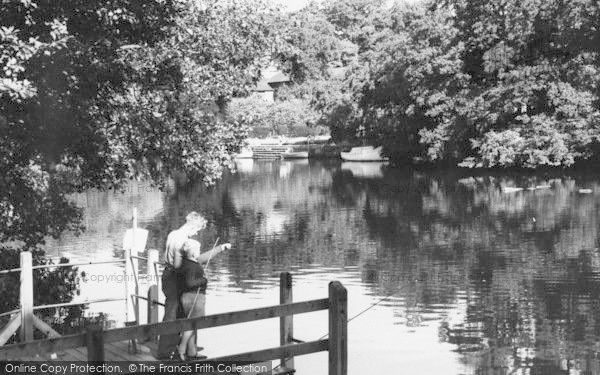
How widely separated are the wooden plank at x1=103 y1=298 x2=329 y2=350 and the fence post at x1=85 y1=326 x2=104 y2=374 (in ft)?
0.59

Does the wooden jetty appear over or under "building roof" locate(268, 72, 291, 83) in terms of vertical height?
under

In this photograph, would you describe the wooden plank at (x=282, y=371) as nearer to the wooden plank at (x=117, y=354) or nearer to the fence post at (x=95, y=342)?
the wooden plank at (x=117, y=354)

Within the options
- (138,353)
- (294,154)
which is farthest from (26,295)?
(294,154)

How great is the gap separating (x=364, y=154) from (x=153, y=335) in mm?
76568

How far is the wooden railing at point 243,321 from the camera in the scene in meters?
7.25

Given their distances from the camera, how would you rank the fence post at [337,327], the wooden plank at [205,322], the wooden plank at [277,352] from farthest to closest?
the fence post at [337,327] → the wooden plank at [277,352] → the wooden plank at [205,322]

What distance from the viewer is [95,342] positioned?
7219 millimetres

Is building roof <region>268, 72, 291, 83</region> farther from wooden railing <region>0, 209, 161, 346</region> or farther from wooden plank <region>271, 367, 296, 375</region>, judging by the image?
wooden plank <region>271, 367, 296, 375</region>

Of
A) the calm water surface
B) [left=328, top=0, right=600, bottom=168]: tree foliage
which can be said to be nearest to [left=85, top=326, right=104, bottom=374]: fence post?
the calm water surface

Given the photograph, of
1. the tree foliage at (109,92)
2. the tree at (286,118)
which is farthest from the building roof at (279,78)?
the tree foliage at (109,92)

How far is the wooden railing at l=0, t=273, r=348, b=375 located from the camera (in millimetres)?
7250

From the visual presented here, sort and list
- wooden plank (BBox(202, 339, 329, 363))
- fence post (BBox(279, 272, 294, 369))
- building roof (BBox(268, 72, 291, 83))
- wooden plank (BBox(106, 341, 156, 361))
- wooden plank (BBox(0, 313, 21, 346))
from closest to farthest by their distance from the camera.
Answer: wooden plank (BBox(202, 339, 329, 363)) → wooden plank (BBox(0, 313, 21, 346)) → wooden plank (BBox(106, 341, 156, 361)) → fence post (BBox(279, 272, 294, 369)) → building roof (BBox(268, 72, 291, 83))

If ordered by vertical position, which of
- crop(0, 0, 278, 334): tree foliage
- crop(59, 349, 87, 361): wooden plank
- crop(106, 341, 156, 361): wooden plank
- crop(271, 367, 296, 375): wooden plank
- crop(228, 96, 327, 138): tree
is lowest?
crop(271, 367, 296, 375): wooden plank

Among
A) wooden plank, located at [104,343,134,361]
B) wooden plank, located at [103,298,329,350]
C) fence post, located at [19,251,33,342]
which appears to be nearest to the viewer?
wooden plank, located at [103,298,329,350]
